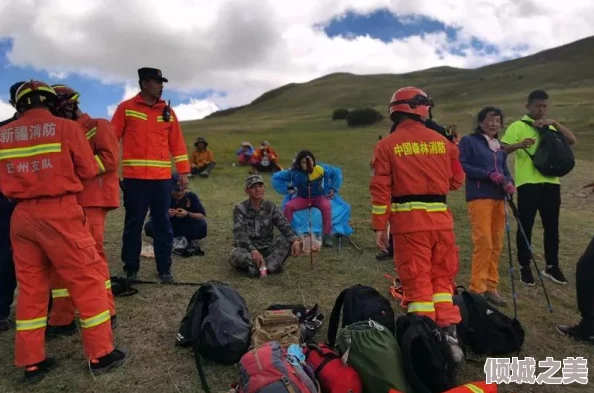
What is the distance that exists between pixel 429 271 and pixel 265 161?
1278 centimetres

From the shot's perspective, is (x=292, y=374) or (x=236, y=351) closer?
(x=292, y=374)

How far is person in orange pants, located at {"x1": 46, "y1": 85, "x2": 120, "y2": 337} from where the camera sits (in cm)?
447

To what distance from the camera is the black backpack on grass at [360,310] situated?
4.34 meters

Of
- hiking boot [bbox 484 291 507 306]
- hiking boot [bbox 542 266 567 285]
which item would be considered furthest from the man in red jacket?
hiking boot [bbox 542 266 567 285]

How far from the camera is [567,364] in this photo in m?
4.18

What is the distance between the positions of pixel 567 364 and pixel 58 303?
4.97m

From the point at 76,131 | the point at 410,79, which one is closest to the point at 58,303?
the point at 76,131

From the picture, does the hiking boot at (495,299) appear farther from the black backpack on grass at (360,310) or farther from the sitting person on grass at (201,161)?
the sitting person on grass at (201,161)

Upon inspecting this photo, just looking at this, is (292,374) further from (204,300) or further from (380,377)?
(204,300)

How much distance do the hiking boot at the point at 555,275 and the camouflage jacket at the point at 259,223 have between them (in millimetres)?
3677

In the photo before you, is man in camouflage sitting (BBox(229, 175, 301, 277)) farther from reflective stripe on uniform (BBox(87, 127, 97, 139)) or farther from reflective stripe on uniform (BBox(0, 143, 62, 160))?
reflective stripe on uniform (BBox(0, 143, 62, 160))

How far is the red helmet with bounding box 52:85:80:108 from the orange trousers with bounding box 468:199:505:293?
467cm

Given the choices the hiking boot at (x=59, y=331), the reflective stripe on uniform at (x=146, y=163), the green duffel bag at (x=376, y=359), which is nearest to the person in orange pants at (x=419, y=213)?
the green duffel bag at (x=376, y=359)

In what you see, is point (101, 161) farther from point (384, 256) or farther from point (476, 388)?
point (384, 256)
